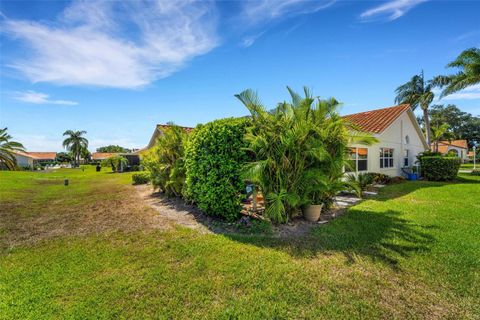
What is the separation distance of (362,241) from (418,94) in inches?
1109

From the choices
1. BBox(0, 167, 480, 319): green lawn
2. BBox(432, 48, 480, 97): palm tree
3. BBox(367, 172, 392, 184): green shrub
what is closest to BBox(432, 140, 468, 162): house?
BBox(432, 48, 480, 97): palm tree

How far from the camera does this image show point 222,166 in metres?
6.23

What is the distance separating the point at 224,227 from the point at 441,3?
10.4 metres

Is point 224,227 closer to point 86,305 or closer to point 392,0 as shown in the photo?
point 86,305

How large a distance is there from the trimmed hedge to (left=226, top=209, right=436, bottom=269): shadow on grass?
43.2 feet

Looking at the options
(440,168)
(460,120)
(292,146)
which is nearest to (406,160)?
(440,168)

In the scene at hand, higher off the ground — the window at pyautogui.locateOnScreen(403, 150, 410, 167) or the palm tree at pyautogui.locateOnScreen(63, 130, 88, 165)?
the palm tree at pyautogui.locateOnScreen(63, 130, 88, 165)

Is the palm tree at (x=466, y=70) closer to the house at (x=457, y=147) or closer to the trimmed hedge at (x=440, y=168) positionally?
the trimmed hedge at (x=440, y=168)

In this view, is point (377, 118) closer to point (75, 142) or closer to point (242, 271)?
point (242, 271)

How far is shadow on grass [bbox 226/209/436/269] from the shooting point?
4406 millimetres

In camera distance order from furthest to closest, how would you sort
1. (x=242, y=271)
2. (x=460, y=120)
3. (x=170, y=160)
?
1. (x=460, y=120)
2. (x=170, y=160)
3. (x=242, y=271)

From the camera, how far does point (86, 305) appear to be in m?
2.96

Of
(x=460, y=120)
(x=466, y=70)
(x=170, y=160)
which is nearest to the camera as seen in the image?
(x=170, y=160)

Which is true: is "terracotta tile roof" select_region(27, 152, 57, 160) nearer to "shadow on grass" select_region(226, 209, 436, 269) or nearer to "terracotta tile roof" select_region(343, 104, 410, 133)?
"terracotta tile roof" select_region(343, 104, 410, 133)
